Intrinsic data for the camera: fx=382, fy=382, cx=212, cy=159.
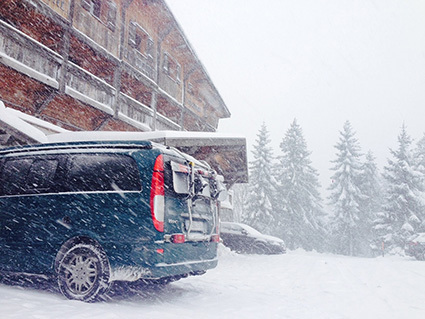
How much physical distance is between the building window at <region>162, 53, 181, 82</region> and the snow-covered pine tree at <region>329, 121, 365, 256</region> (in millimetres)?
20691

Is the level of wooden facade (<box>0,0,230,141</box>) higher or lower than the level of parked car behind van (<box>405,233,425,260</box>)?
higher

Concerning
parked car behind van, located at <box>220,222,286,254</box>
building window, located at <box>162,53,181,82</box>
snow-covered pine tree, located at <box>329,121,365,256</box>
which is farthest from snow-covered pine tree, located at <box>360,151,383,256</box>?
parked car behind van, located at <box>220,222,286,254</box>

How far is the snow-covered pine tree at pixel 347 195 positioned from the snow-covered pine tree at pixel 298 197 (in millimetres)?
2072

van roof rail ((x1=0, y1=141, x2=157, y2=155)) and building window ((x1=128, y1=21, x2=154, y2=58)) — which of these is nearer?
van roof rail ((x1=0, y1=141, x2=157, y2=155))

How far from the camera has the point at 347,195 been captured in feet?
120

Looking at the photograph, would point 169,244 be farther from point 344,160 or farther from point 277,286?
point 344,160

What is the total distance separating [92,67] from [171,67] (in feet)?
24.3

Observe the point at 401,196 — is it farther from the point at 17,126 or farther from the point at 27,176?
the point at 27,176

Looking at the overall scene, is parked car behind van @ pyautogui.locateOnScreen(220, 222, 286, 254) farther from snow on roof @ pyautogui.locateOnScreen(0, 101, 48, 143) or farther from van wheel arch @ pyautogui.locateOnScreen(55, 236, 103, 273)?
van wheel arch @ pyautogui.locateOnScreen(55, 236, 103, 273)

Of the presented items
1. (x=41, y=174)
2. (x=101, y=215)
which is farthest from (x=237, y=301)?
(x=41, y=174)

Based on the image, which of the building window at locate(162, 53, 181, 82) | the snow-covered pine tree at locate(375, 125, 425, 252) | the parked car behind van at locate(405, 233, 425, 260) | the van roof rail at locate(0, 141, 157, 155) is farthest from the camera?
the snow-covered pine tree at locate(375, 125, 425, 252)

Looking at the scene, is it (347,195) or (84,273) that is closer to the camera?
(84,273)

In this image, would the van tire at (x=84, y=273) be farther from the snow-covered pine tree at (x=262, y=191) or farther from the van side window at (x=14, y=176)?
the snow-covered pine tree at (x=262, y=191)

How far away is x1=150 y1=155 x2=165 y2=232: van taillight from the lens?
15.3 ft
